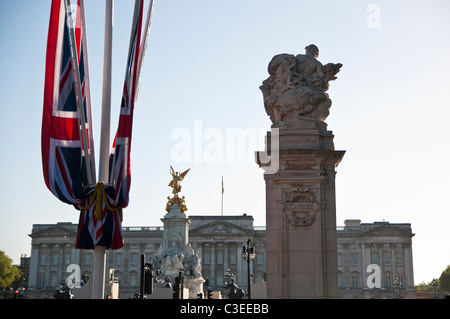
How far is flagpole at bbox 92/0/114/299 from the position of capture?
15125 millimetres

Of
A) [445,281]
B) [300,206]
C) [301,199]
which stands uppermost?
[445,281]

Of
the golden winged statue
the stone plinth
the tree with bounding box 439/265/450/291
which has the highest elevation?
the golden winged statue

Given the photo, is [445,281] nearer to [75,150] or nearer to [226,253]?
[226,253]

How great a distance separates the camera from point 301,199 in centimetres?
1727

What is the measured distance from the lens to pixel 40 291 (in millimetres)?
127312

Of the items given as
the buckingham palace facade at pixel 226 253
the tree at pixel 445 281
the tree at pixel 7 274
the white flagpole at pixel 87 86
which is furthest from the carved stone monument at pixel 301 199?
the tree at pixel 445 281

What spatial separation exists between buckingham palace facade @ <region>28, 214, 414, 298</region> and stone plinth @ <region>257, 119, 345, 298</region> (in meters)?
109

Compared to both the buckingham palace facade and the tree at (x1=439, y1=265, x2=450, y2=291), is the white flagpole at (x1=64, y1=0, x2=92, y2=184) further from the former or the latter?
the tree at (x1=439, y1=265, x2=450, y2=291)

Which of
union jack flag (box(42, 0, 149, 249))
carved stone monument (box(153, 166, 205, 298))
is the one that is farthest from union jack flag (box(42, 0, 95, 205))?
carved stone monument (box(153, 166, 205, 298))

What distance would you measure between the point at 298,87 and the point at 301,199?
135 inches

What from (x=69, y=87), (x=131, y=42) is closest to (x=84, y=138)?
(x=69, y=87)

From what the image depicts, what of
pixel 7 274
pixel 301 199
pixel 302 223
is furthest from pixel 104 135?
pixel 7 274

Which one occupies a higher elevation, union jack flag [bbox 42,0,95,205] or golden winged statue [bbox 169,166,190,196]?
golden winged statue [bbox 169,166,190,196]
